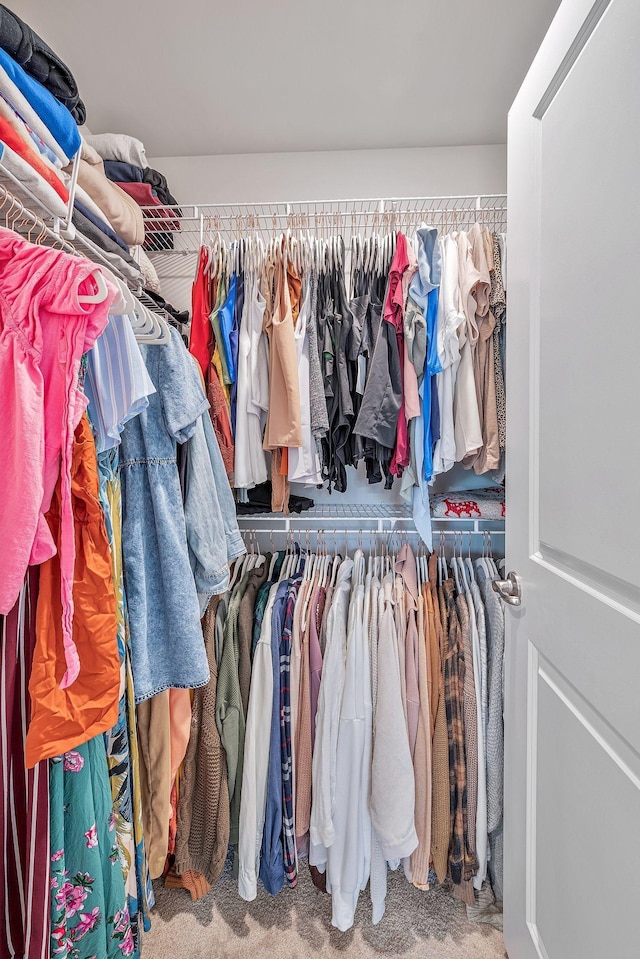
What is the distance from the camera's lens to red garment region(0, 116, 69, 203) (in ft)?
2.59

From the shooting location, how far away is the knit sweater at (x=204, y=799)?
142 cm

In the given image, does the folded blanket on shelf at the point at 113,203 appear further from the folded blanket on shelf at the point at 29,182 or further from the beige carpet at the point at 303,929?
the beige carpet at the point at 303,929

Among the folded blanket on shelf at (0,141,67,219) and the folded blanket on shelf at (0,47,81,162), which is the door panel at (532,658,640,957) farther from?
the folded blanket on shelf at (0,47,81,162)

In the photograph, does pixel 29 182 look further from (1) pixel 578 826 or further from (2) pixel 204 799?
(2) pixel 204 799

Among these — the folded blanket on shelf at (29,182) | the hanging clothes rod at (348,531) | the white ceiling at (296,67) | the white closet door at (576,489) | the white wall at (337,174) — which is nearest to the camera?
the white closet door at (576,489)

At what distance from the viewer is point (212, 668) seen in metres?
1.48

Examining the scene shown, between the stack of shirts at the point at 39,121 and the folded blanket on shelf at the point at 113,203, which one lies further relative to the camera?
the folded blanket on shelf at the point at 113,203

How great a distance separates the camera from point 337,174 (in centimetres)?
194

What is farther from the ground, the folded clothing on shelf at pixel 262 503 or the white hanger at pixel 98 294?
the white hanger at pixel 98 294

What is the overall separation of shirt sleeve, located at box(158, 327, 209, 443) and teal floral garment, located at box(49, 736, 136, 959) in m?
0.70

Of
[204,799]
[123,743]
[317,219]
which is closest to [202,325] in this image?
[317,219]

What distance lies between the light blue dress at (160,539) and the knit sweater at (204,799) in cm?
40

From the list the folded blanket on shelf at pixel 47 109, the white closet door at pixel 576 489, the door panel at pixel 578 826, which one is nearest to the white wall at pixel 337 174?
the white closet door at pixel 576 489

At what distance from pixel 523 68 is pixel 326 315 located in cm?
107
